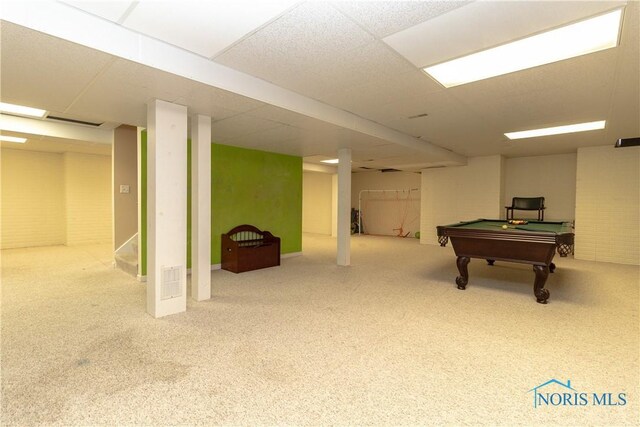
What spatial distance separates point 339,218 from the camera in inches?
237

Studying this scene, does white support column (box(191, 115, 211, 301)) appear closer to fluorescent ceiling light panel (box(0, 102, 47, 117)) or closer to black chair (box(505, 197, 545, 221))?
fluorescent ceiling light panel (box(0, 102, 47, 117))

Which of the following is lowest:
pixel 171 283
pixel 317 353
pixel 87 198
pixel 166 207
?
pixel 317 353

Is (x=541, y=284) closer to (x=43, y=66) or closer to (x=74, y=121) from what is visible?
(x=43, y=66)

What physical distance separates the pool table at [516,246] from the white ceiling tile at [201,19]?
3.55 metres

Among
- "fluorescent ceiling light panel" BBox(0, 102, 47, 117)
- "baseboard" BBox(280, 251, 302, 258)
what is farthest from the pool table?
"fluorescent ceiling light panel" BBox(0, 102, 47, 117)

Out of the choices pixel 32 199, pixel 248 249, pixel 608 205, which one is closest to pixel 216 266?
pixel 248 249

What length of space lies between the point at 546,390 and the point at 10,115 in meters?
7.55

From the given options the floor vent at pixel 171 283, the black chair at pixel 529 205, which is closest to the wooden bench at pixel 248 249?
the floor vent at pixel 171 283

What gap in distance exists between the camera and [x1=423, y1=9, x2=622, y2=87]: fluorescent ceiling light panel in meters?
2.20

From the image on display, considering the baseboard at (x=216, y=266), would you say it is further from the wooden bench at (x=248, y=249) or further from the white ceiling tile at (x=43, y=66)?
the white ceiling tile at (x=43, y=66)

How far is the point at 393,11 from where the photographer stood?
1965 millimetres

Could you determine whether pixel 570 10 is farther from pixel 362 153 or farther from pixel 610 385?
pixel 362 153

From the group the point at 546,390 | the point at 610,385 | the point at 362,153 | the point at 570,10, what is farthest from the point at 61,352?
the point at 362,153

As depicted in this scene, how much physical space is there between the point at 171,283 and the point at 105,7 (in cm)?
243
